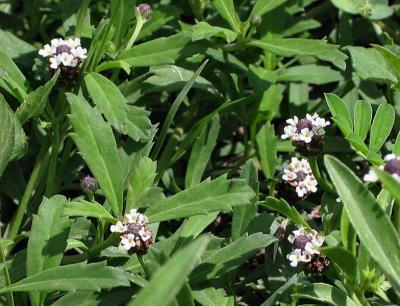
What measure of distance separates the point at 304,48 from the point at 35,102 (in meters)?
0.82

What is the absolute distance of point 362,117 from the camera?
6.49 feet

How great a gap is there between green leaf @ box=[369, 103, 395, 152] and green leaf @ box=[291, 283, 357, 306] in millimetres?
427

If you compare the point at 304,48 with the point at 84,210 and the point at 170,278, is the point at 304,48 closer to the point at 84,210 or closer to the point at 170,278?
the point at 84,210

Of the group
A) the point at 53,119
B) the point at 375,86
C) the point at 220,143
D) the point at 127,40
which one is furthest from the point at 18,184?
the point at 375,86

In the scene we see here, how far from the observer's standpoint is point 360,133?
1990mm

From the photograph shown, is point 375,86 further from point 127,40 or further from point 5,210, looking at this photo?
point 5,210

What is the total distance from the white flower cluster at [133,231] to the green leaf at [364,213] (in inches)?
19.1

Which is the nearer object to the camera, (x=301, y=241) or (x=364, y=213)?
(x=364, y=213)

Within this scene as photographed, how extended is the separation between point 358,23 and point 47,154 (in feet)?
4.16

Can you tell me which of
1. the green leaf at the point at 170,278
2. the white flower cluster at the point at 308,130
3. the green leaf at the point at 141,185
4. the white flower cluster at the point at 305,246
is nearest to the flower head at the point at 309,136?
the white flower cluster at the point at 308,130

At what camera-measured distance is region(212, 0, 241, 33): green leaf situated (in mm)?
2336

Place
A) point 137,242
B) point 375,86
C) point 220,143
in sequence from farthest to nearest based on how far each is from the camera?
point 220,143 < point 375,86 < point 137,242

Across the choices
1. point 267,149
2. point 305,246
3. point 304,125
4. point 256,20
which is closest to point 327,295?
point 305,246

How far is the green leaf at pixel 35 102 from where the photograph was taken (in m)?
2.02
